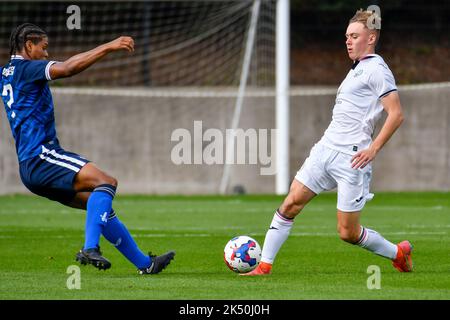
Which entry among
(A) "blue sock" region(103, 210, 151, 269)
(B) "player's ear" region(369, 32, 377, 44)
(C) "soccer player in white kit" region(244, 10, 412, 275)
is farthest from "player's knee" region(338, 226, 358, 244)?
(A) "blue sock" region(103, 210, 151, 269)

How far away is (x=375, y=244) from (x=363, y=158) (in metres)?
0.89

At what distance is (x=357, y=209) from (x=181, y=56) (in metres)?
17.1

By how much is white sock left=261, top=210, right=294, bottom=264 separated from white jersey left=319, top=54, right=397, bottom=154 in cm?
77

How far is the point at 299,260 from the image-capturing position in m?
9.92

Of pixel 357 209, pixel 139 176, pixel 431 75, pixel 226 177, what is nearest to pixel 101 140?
pixel 139 176

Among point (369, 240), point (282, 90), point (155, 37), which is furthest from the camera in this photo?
point (155, 37)

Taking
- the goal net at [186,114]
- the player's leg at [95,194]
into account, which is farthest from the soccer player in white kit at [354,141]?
the goal net at [186,114]

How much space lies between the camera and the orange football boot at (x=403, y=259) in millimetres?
8602

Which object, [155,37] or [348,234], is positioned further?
[155,37]

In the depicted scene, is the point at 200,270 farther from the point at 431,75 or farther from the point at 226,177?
the point at 431,75

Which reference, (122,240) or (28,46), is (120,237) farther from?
(28,46)

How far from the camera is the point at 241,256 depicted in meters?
8.66

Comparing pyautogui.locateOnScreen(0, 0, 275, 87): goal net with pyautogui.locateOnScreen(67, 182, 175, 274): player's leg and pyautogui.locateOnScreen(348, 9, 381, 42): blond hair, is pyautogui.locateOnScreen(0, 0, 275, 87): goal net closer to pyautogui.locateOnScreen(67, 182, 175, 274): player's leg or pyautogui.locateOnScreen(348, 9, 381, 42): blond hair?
pyautogui.locateOnScreen(348, 9, 381, 42): blond hair

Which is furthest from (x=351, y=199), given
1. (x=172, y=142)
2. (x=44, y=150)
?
(x=172, y=142)
